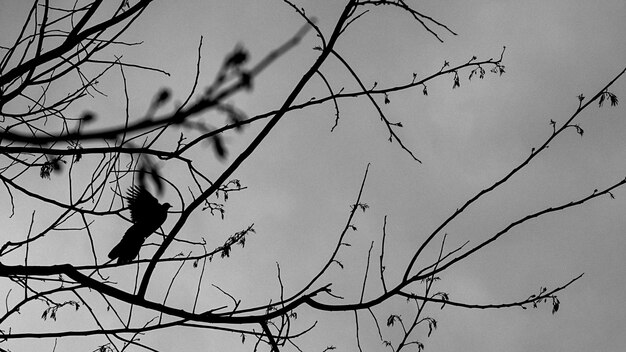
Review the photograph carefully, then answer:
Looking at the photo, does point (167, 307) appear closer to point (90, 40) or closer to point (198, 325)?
point (198, 325)

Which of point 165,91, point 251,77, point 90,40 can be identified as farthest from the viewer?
point 90,40

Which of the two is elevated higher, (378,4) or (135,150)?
(378,4)

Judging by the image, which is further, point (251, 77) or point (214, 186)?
point (214, 186)

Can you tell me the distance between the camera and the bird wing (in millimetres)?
3604

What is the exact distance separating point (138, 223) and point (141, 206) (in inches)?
6.0

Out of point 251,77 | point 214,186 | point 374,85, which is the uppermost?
point 374,85

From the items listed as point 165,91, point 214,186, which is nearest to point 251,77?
point 165,91

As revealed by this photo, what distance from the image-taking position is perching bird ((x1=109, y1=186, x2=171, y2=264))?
368 centimetres

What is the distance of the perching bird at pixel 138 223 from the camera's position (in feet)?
12.1

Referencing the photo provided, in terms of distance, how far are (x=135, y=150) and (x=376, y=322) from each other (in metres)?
1.55

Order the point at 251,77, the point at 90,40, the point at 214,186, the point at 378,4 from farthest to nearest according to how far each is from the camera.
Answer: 1. the point at 90,40
2. the point at 378,4
3. the point at 214,186
4. the point at 251,77

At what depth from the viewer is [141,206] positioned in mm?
3785

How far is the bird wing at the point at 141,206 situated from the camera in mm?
3604

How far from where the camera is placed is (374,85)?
2.70 metres
